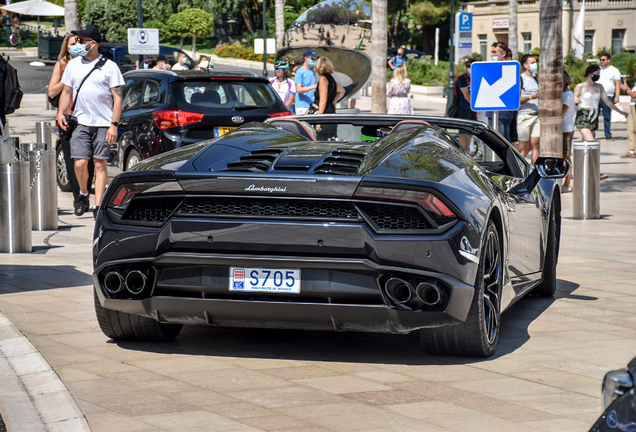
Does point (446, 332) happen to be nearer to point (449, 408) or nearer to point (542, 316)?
point (449, 408)

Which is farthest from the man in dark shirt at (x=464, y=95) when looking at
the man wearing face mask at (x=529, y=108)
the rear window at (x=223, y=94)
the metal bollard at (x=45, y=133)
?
the metal bollard at (x=45, y=133)

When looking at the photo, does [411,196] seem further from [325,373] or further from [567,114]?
[567,114]

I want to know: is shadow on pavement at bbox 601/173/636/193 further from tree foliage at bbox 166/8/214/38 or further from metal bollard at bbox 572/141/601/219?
tree foliage at bbox 166/8/214/38

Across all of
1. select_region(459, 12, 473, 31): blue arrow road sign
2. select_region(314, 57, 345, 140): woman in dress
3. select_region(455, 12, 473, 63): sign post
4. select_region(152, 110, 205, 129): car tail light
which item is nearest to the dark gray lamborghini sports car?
select_region(152, 110, 205, 129): car tail light

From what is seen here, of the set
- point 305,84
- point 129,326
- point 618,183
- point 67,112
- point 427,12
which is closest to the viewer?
point 129,326

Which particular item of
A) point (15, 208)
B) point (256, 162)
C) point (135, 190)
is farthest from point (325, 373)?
point (15, 208)

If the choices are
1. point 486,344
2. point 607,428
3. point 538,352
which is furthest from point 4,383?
point 607,428

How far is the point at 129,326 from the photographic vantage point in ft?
19.1

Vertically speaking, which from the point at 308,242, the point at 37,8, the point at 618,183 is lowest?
the point at 618,183

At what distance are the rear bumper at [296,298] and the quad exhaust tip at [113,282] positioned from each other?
3.0 inches

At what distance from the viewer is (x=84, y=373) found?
5207mm

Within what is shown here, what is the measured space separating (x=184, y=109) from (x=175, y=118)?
170 mm

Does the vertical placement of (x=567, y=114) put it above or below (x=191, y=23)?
below

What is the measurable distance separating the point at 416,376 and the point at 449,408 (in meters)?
→ 0.60
